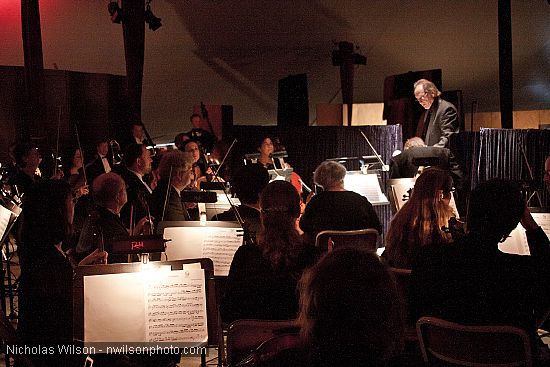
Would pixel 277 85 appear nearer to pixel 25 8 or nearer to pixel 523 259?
pixel 25 8

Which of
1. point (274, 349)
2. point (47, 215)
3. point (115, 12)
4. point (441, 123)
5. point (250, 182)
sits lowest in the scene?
point (274, 349)

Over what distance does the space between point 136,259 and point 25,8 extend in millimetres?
6193

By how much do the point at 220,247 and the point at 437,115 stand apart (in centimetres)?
403

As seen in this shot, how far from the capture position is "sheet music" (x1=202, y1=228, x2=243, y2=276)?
12.6 feet

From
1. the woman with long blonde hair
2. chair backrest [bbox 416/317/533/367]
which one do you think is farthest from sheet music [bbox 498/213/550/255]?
chair backrest [bbox 416/317/533/367]

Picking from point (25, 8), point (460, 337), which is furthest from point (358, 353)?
point (25, 8)

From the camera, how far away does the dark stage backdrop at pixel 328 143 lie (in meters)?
8.11

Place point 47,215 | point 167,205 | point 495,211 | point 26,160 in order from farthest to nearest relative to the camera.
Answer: point 26,160, point 167,205, point 47,215, point 495,211

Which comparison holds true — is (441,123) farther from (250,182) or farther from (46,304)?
(46,304)

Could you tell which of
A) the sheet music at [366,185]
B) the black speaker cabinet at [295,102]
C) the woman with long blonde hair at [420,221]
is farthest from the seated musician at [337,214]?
the black speaker cabinet at [295,102]

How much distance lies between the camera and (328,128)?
320 inches

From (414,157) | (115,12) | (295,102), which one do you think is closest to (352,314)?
(414,157)

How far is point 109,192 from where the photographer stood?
3.75 metres

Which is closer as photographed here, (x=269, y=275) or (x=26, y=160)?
(x=269, y=275)
